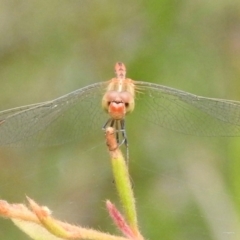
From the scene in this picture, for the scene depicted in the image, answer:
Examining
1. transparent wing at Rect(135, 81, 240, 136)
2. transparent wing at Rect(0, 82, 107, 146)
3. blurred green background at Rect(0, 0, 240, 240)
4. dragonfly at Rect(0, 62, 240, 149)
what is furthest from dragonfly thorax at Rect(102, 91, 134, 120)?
blurred green background at Rect(0, 0, 240, 240)

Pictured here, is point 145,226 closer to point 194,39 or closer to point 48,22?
point 194,39

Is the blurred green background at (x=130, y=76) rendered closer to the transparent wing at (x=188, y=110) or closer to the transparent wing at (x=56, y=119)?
the transparent wing at (x=188, y=110)

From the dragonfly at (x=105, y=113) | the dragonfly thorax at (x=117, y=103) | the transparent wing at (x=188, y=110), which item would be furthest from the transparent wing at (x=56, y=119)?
the transparent wing at (x=188, y=110)

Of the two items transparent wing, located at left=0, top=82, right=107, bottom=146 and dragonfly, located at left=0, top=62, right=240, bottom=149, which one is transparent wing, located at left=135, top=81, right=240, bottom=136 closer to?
dragonfly, located at left=0, top=62, right=240, bottom=149

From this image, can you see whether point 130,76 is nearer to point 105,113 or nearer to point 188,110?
point 188,110

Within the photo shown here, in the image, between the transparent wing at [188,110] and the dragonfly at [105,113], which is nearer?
the dragonfly at [105,113]

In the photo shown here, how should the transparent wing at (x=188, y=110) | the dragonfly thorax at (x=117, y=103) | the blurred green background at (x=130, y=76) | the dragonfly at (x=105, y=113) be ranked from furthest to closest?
the blurred green background at (x=130, y=76), the transparent wing at (x=188, y=110), the dragonfly at (x=105, y=113), the dragonfly thorax at (x=117, y=103)

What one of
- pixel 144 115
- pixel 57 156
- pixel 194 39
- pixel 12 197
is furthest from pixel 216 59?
pixel 12 197

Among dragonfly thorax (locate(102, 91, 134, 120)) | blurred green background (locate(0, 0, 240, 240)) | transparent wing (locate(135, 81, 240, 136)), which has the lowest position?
dragonfly thorax (locate(102, 91, 134, 120))
